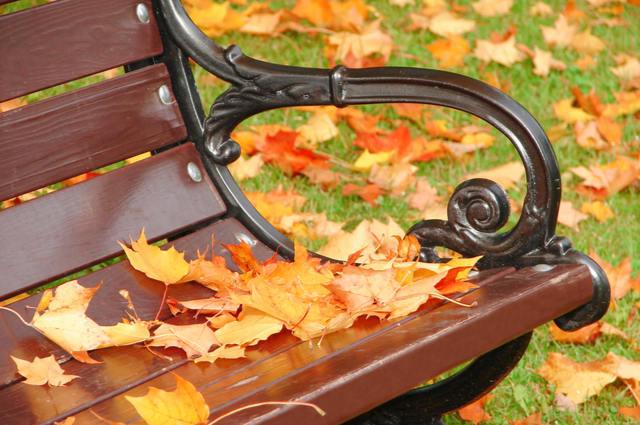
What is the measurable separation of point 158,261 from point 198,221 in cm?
23

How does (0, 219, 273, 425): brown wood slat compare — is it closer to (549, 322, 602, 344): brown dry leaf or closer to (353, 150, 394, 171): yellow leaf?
(549, 322, 602, 344): brown dry leaf

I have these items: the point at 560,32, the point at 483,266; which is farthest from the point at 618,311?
the point at 560,32

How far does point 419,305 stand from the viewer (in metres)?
1.82

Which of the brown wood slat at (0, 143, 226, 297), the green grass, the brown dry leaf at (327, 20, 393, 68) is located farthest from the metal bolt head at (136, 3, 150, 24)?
the brown dry leaf at (327, 20, 393, 68)

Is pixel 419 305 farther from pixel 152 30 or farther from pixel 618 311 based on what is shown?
pixel 618 311

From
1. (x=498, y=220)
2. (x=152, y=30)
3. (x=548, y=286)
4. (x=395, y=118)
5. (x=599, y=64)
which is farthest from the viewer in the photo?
(x=599, y=64)

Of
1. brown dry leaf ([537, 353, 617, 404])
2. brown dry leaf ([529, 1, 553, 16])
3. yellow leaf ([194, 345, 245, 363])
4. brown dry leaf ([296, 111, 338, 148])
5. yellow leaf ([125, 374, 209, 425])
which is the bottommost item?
brown dry leaf ([537, 353, 617, 404])

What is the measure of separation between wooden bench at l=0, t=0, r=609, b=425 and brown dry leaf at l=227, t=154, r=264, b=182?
1117 mm

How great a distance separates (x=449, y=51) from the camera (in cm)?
434

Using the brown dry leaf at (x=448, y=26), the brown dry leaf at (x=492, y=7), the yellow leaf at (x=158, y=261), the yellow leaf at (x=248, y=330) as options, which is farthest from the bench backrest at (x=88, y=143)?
the brown dry leaf at (x=492, y=7)

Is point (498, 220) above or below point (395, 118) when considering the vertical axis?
above

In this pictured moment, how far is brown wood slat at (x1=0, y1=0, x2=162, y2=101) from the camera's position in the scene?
207 cm

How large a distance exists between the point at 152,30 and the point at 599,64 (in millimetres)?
2662

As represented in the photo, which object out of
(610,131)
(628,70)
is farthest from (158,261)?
(628,70)
